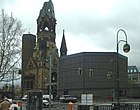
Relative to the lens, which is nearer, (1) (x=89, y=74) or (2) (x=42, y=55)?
(1) (x=89, y=74)

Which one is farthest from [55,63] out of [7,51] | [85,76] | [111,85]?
[7,51]

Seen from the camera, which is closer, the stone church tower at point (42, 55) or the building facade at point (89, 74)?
the building facade at point (89, 74)

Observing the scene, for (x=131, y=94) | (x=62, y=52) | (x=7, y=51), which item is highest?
(x=62, y=52)

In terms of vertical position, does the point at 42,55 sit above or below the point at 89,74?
above

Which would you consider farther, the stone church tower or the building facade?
the stone church tower

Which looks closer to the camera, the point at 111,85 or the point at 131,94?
the point at 131,94

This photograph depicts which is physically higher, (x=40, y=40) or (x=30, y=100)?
(x=40, y=40)

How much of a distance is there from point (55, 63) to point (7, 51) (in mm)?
92721

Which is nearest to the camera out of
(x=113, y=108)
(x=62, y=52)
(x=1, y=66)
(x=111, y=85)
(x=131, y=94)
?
(x=113, y=108)

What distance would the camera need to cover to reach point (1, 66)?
47875mm

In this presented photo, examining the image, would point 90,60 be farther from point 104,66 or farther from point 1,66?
point 1,66

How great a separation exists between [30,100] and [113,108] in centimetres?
807

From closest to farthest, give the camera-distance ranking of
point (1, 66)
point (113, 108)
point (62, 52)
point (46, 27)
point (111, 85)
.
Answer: point (113, 108), point (1, 66), point (111, 85), point (46, 27), point (62, 52)

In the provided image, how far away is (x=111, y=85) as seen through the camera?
12650 cm
